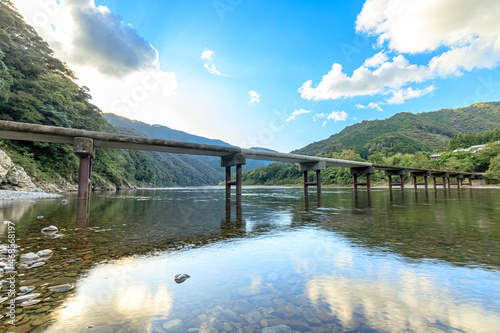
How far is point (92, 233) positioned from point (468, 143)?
566 ft

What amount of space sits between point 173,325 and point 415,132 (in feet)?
700

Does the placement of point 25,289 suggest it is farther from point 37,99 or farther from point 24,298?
point 37,99

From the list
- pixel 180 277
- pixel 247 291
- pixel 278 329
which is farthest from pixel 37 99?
pixel 278 329

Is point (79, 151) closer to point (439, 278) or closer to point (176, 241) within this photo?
point (176, 241)

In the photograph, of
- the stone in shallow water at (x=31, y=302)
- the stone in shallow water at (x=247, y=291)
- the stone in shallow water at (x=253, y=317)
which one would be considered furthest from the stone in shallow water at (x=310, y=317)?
the stone in shallow water at (x=31, y=302)

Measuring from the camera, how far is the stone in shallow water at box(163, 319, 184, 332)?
176cm

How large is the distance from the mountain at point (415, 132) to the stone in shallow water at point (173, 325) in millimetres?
151435

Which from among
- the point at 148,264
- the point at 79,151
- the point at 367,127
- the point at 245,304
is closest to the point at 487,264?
the point at 245,304

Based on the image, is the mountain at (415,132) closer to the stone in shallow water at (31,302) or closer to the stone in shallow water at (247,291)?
the stone in shallow water at (247,291)

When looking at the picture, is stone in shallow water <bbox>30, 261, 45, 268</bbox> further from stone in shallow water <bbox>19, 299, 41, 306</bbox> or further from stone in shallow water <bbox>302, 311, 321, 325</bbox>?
stone in shallow water <bbox>302, 311, 321, 325</bbox>

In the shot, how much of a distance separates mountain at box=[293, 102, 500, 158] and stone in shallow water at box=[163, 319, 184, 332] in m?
151

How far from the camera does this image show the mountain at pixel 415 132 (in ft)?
482

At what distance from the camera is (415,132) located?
17150 cm

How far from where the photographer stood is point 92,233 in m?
5.43
